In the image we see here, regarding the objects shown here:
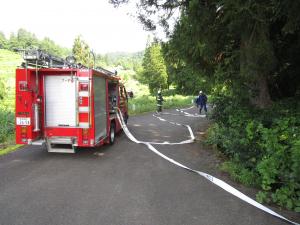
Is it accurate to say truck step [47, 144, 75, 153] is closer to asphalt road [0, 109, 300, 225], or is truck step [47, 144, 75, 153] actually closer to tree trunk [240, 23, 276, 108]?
asphalt road [0, 109, 300, 225]

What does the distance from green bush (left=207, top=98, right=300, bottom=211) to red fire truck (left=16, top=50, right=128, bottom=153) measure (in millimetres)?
4094

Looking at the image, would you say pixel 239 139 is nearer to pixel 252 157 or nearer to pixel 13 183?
pixel 252 157

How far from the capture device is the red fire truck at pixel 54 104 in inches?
378

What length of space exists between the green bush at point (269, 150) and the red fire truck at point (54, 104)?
13.4 ft

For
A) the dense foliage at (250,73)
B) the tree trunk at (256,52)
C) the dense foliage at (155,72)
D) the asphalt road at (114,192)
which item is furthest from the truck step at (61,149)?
the dense foliage at (155,72)

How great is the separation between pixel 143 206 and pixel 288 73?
679 centimetres

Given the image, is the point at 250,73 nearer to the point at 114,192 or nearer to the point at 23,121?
the point at 114,192

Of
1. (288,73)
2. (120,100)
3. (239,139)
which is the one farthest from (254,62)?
(120,100)

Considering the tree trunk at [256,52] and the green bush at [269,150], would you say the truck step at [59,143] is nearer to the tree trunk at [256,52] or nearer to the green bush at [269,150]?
the green bush at [269,150]

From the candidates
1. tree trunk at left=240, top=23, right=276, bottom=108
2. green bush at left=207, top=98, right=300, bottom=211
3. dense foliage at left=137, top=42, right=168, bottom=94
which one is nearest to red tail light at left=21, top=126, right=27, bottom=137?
green bush at left=207, top=98, right=300, bottom=211

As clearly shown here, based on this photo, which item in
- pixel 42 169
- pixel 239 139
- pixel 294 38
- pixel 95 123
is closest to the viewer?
pixel 239 139

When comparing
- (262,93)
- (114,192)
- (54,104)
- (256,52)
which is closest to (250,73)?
(256,52)

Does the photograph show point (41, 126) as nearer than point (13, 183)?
No

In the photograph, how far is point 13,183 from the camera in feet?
24.0
